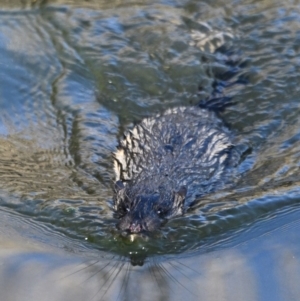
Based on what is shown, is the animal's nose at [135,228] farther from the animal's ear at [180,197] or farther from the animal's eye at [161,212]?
the animal's ear at [180,197]

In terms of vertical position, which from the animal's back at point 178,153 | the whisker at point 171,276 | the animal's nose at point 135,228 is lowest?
the whisker at point 171,276

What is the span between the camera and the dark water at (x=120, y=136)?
181 inches

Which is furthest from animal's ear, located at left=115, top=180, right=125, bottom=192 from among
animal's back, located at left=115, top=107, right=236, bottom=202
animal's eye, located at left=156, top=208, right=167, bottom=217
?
animal's eye, located at left=156, top=208, right=167, bottom=217

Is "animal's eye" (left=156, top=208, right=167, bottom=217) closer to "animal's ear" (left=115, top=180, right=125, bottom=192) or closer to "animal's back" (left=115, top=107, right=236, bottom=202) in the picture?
"animal's back" (left=115, top=107, right=236, bottom=202)

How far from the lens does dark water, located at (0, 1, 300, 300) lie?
15.1 ft

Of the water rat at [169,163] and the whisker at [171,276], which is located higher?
the water rat at [169,163]

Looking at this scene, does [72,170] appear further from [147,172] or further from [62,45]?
[62,45]

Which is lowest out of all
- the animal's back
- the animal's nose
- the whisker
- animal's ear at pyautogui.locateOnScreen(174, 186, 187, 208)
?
the whisker

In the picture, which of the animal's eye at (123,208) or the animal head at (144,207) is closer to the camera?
the animal head at (144,207)

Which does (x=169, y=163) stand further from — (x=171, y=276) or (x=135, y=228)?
(x=171, y=276)

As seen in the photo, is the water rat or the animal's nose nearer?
the animal's nose

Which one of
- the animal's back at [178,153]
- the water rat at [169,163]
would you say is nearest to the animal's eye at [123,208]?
the water rat at [169,163]

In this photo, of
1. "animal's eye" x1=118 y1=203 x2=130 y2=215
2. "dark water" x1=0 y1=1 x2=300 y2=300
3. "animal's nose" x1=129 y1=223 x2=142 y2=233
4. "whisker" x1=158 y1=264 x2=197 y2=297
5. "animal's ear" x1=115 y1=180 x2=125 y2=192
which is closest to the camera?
"whisker" x1=158 y1=264 x2=197 y2=297

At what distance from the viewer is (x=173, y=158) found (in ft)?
19.3
